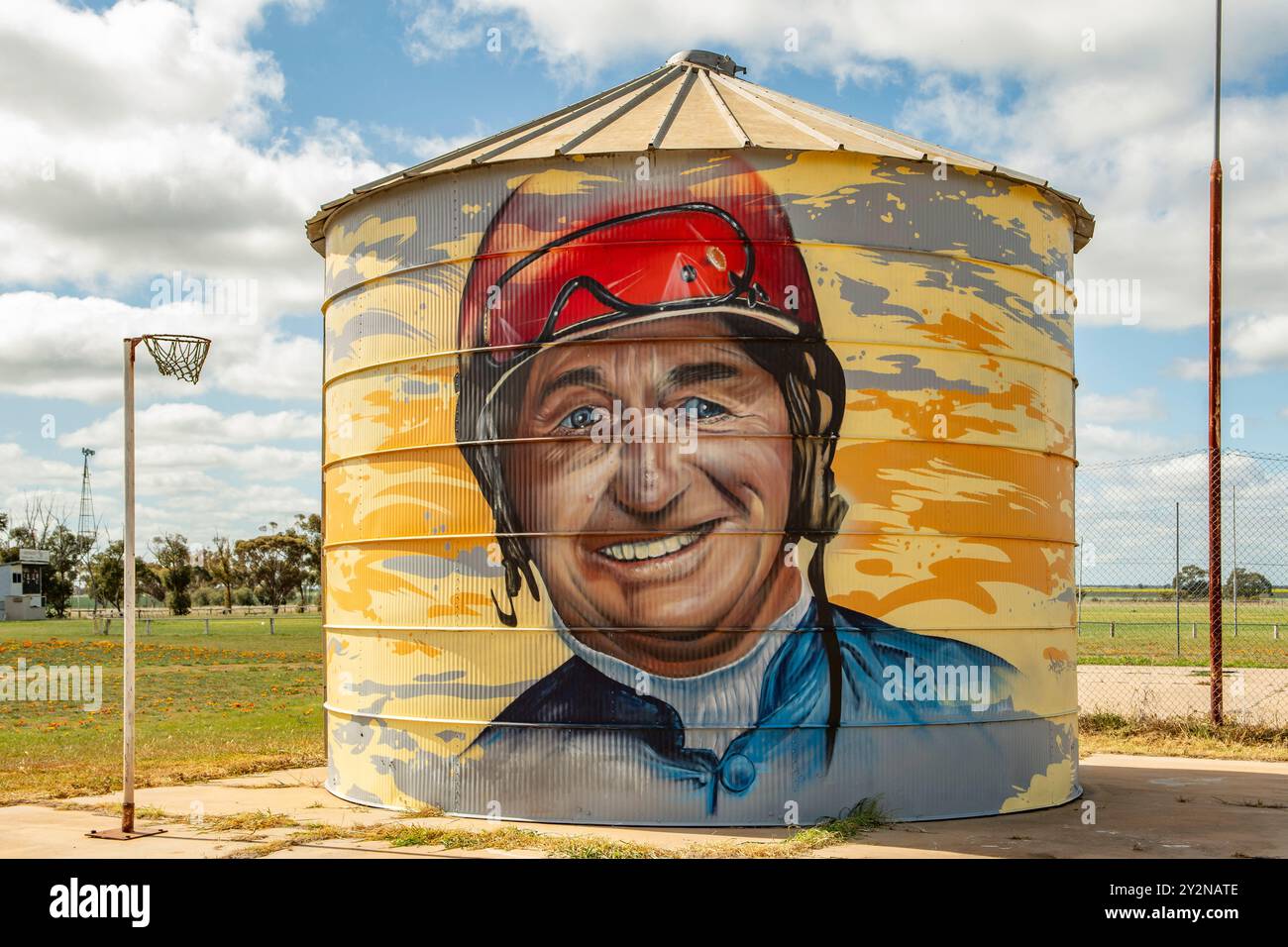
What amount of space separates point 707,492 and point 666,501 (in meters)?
0.45

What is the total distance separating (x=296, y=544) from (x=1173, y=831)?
280 feet

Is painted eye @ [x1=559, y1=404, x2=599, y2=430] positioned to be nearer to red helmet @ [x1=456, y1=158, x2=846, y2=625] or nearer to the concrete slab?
red helmet @ [x1=456, y1=158, x2=846, y2=625]

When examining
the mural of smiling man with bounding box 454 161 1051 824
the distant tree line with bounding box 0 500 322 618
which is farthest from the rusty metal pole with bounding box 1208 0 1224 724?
the distant tree line with bounding box 0 500 322 618

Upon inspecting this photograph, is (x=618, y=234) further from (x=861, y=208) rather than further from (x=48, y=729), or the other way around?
(x=48, y=729)

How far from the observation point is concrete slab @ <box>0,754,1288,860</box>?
1167cm

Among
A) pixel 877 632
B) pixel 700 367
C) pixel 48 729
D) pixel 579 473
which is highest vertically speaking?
pixel 700 367

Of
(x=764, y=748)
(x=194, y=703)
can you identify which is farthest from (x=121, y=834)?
(x=194, y=703)

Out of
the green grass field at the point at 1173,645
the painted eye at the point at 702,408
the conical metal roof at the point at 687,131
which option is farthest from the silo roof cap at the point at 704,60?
the green grass field at the point at 1173,645

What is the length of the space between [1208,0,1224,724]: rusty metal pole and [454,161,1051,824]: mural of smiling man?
352 inches

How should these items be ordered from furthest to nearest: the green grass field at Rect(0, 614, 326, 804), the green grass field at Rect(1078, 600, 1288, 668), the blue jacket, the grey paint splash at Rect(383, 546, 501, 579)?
the green grass field at Rect(1078, 600, 1288, 668) < the green grass field at Rect(0, 614, 326, 804) < the grey paint splash at Rect(383, 546, 501, 579) < the blue jacket
